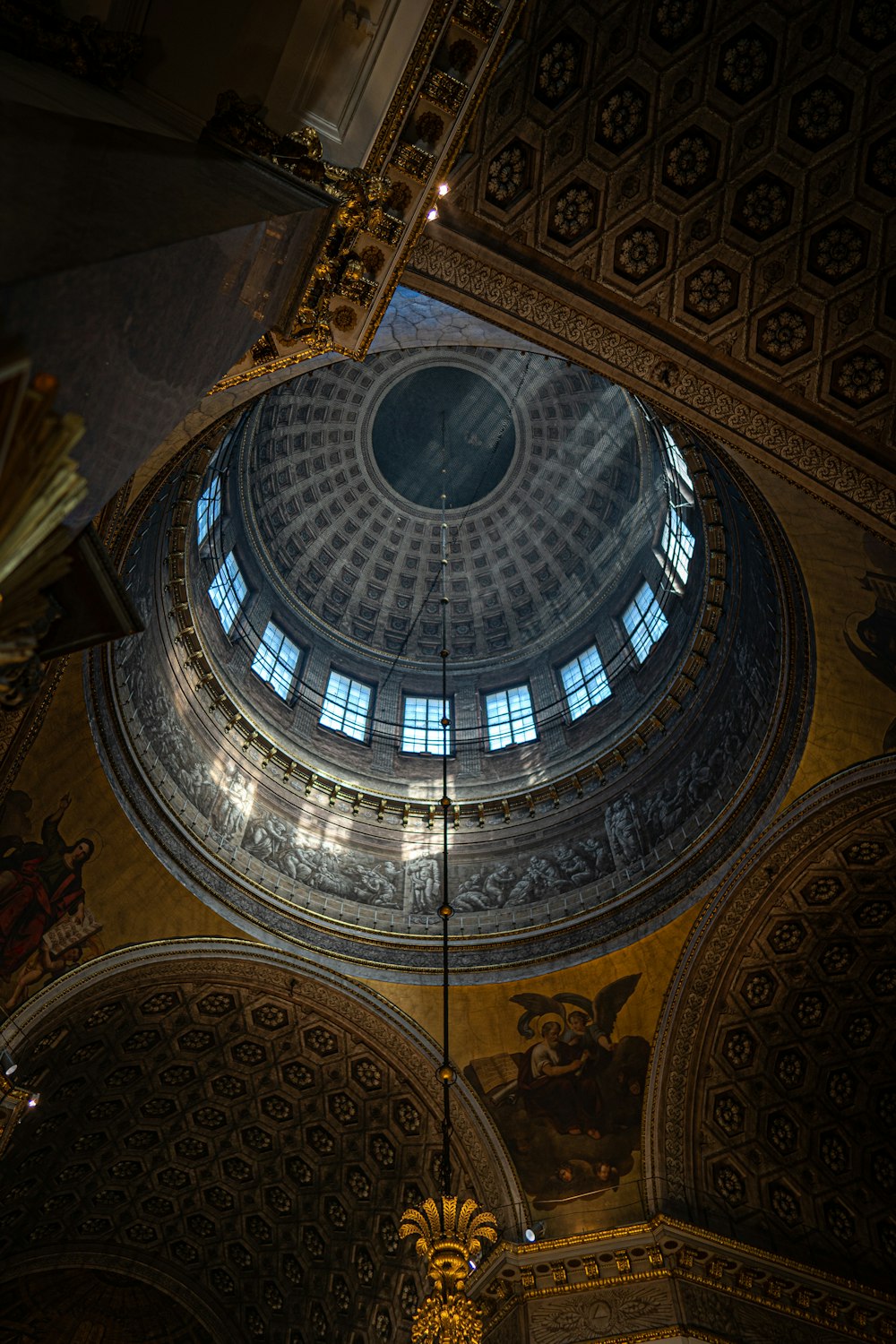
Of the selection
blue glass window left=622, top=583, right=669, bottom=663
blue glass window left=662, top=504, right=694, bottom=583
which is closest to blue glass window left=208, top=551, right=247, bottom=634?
blue glass window left=622, top=583, right=669, bottom=663

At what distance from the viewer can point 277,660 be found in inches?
608

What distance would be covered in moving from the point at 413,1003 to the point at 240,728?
4342 millimetres

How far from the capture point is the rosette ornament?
27.1 ft

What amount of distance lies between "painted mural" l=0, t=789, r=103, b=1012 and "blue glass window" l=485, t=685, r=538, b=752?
6.85 metres

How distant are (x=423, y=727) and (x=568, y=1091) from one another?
612 centimetres

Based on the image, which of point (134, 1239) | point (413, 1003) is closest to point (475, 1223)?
point (413, 1003)

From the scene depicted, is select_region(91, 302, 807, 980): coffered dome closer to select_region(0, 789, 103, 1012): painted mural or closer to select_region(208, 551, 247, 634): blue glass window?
select_region(208, 551, 247, 634): blue glass window

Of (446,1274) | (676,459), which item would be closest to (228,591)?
(676,459)

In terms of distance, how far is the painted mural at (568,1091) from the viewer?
39.8ft

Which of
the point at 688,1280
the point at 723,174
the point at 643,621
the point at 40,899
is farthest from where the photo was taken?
the point at 643,621

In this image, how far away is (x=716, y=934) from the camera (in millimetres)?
12039

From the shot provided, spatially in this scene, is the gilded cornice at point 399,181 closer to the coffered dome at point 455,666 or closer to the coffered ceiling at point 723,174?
the coffered ceiling at point 723,174

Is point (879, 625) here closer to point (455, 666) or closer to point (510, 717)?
point (510, 717)

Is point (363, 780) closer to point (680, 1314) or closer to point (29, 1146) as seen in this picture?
point (29, 1146)
